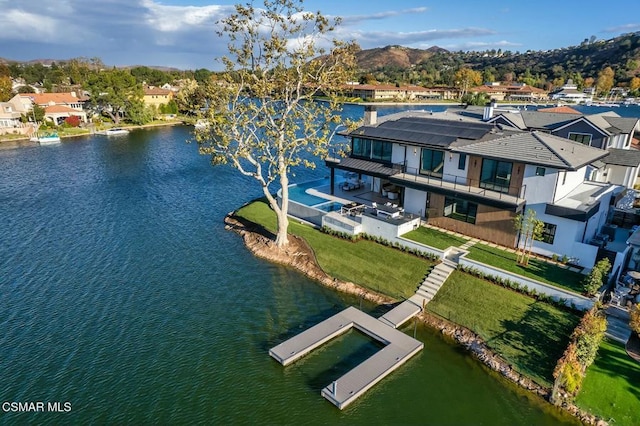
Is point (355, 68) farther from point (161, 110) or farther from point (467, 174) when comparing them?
point (161, 110)

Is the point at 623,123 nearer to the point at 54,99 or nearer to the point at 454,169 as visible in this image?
the point at 454,169

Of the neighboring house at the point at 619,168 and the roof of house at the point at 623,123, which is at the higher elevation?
the roof of house at the point at 623,123

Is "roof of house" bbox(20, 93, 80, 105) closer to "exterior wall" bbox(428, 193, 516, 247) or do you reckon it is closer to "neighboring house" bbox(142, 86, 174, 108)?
"neighboring house" bbox(142, 86, 174, 108)

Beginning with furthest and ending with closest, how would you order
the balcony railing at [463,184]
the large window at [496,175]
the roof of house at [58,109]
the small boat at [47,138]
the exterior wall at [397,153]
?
1. the roof of house at [58,109]
2. the small boat at [47,138]
3. the exterior wall at [397,153]
4. the large window at [496,175]
5. the balcony railing at [463,184]

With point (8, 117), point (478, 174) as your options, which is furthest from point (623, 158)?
point (8, 117)

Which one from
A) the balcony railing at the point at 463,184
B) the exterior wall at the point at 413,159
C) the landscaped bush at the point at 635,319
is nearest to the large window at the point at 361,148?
the balcony railing at the point at 463,184

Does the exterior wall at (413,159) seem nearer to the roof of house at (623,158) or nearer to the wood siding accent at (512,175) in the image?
the wood siding accent at (512,175)

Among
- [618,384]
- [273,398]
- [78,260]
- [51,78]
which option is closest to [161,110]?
[51,78]
